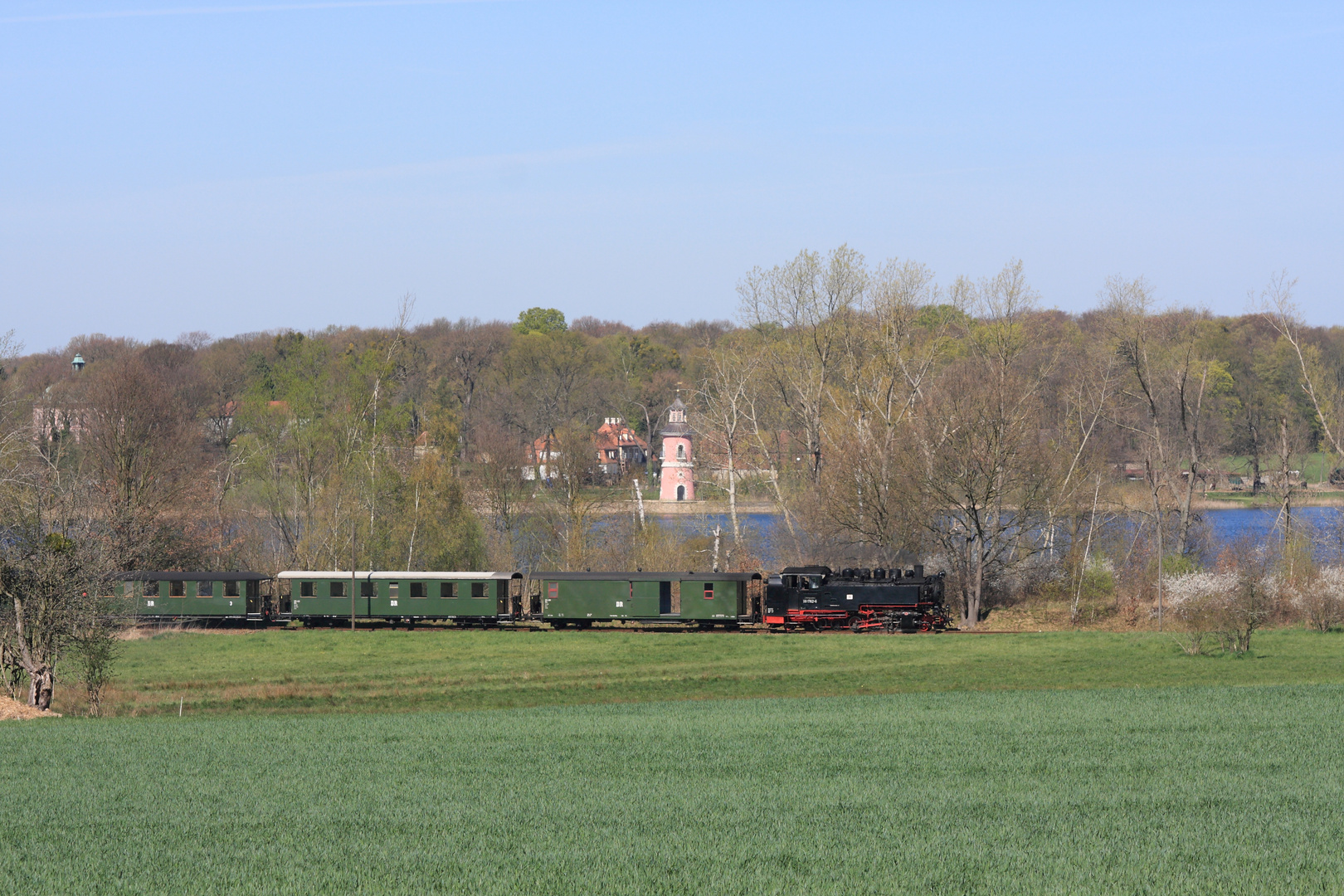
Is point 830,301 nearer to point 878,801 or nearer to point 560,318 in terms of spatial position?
point 878,801

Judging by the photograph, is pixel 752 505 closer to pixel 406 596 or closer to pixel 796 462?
pixel 796 462

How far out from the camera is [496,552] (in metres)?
77.6

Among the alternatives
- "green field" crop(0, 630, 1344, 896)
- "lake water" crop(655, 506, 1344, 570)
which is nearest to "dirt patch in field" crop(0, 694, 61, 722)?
"green field" crop(0, 630, 1344, 896)

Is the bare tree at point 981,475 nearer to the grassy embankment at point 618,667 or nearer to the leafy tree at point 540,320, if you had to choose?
the grassy embankment at point 618,667

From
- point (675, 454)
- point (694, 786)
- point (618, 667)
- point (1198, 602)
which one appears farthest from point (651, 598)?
point (675, 454)

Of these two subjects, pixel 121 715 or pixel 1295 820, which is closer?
pixel 1295 820

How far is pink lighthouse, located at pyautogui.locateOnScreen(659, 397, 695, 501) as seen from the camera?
10931 centimetres

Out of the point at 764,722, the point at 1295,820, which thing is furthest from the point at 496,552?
the point at 1295,820

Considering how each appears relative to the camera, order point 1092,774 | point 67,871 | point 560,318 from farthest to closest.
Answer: point 560,318, point 1092,774, point 67,871

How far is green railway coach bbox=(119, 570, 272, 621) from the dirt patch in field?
22.9m

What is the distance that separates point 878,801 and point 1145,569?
4721cm

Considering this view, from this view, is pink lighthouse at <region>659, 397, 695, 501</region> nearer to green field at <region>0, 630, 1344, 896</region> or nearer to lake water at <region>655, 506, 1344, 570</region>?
lake water at <region>655, 506, 1344, 570</region>

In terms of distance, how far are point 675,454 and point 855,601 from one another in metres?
60.9

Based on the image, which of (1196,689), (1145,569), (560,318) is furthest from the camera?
(560,318)
